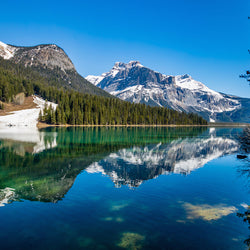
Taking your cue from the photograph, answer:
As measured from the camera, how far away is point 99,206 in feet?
47.1

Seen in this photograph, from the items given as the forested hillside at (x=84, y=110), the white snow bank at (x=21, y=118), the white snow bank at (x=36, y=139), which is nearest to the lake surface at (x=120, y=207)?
the white snow bank at (x=36, y=139)

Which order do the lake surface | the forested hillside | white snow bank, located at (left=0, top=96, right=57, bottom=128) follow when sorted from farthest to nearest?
the forested hillside < white snow bank, located at (left=0, top=96, right=57, bottom=128) < the lake surface

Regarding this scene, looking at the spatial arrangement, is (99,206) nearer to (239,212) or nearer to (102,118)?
(239,212)

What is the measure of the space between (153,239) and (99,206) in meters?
4.95

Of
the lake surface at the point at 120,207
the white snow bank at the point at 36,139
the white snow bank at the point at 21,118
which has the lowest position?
the lake surface at the point at 120,207

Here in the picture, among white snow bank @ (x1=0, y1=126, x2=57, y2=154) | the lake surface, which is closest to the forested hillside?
white snow bank @ (x1=0, y1=126, x2=57, y2=154)

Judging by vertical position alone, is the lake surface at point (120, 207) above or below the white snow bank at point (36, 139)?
below

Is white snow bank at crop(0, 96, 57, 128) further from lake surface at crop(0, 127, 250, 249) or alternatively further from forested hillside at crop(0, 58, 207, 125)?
lake surface at crop(0, 127, 250, 249)

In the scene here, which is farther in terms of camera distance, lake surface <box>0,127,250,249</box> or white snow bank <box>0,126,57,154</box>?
white snow bank <box>0,126,57,154</box>

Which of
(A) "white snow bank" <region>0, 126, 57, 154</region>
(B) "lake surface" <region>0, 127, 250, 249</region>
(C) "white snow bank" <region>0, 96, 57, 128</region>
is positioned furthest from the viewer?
(C) "white snow bank" <region>0, 96, 57, 128</region>

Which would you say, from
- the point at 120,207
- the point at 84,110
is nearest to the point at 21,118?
the point at 84,110

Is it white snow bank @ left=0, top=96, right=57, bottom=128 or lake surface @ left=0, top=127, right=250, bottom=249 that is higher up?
white snow bank @ left=0, top=96, right=57, bottom=128

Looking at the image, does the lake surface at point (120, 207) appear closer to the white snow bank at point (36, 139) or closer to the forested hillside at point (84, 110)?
the white snow bank at point (36, 139)

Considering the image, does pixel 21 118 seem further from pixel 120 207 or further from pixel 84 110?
pixel 120 207
